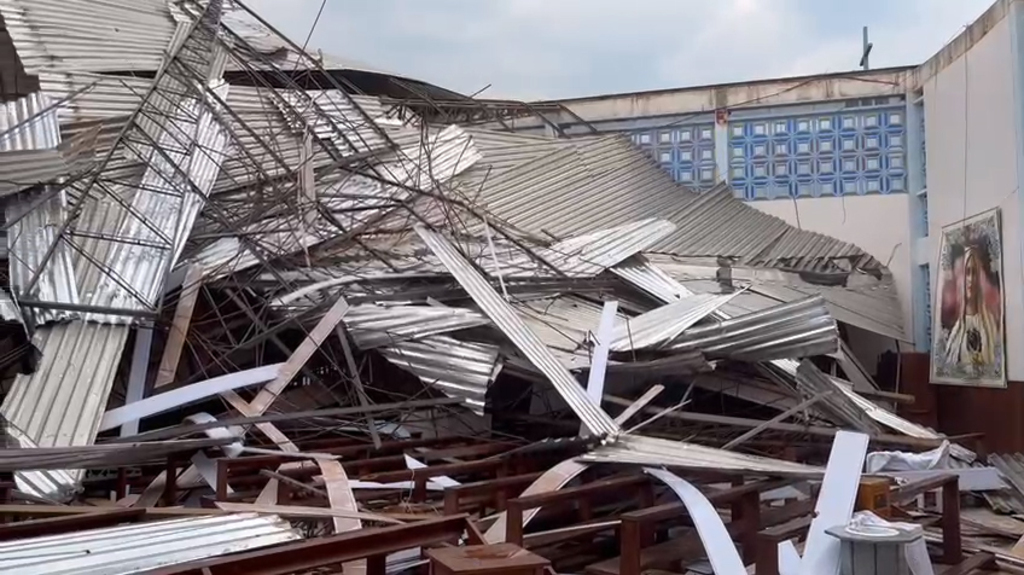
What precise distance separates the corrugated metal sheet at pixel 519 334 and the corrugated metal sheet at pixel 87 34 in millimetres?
3912

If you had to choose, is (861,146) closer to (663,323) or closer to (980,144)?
(980,144)

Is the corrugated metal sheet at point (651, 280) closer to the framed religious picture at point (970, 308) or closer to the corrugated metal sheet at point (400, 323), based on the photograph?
the corrugated metal sheet at point (400, 323)

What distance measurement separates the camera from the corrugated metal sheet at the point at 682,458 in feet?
18.6

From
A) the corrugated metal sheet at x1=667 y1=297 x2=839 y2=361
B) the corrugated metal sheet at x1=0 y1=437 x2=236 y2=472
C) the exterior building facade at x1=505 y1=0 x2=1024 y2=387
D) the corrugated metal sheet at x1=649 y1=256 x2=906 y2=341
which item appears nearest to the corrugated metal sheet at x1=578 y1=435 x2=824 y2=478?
the corrugated metal sheet at x1=667 y1=297 x2=839 y2=361

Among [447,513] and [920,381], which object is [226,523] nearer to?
[447,513]

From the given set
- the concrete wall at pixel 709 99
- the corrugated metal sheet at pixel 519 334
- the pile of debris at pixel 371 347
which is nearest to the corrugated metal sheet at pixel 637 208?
the pile of debris at pixel 371 347

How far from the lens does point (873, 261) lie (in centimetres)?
1138

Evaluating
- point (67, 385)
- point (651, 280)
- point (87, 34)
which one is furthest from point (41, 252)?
point (651, 280)

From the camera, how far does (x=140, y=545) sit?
3.74 m

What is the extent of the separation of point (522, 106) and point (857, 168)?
4499mm

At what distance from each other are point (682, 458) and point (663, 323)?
2030 mm

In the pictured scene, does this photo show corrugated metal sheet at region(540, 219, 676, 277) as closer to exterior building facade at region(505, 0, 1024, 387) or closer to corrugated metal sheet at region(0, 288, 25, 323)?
exterior building facade at region(505, 0, 1024, 387)

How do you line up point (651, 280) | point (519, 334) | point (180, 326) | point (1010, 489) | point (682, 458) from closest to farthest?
point (682, 458)
point (180, 326)
point (519, 334)
point (1010, 489)
point (651, 280)

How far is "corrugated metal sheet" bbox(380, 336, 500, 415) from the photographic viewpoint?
6.96 meters
